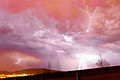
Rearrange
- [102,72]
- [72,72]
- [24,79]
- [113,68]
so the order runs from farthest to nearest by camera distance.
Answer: [24,79] → [72,72] → [102,72] → [113,68]

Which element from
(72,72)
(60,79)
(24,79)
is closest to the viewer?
(72,72)

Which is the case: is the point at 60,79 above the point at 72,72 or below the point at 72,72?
below

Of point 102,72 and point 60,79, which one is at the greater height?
point 102,72

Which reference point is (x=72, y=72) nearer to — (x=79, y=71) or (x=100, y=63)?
(x=79, y=71)

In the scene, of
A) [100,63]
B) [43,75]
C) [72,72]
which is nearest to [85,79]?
[72,72]

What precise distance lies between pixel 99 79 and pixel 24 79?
4.98m

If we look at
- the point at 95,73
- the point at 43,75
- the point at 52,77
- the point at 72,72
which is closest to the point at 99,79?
the point at 95,73

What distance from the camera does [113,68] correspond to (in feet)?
18.2

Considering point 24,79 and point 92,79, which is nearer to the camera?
point 92,79

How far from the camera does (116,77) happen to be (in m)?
5.61

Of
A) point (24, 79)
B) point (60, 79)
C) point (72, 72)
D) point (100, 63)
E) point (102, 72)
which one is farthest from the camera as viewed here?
point (100, 63)

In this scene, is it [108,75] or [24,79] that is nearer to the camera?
[108,75]

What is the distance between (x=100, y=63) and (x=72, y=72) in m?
58.7

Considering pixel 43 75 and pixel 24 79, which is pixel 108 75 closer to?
pixel 43 75
